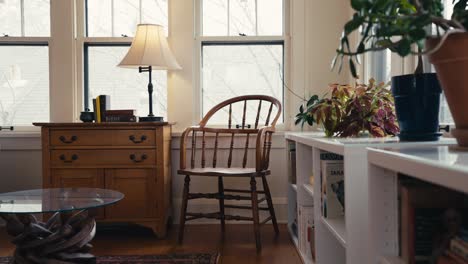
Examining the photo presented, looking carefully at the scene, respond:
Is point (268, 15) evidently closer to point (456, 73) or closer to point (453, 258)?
point (456, 73)

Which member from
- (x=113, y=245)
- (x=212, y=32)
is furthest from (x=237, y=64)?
(x=113, y=245)

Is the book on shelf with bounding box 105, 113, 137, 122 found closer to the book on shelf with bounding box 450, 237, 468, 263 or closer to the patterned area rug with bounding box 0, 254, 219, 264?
the patterned area rug with bounding box 0, 254, 219, 264

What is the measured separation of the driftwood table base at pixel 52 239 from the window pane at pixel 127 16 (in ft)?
6.23

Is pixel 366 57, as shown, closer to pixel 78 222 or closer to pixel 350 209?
pixel 350 209

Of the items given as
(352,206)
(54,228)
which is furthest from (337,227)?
(54,228)

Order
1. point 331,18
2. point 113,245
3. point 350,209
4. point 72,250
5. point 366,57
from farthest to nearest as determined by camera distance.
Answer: point 331,18 < point 366,57 < point 113,245 < point 72,250 < point 350,209

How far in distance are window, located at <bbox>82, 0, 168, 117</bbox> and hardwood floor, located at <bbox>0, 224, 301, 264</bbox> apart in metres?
0.92

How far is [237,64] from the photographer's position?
3.53m

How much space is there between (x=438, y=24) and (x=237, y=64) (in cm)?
252

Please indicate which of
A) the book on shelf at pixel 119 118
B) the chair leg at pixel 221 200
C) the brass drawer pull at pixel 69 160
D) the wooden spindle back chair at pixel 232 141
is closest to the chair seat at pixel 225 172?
the wooden spindle back chair at pixel 232 141

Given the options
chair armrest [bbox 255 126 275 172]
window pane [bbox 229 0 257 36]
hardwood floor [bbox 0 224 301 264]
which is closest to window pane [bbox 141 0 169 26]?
window pane [bbox 229 0 257 36]

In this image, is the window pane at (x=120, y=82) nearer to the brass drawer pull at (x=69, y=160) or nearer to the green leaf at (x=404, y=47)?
the brass drawer pull at (x=69, y=160)

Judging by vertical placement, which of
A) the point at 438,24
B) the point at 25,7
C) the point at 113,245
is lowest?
the point at 113,245

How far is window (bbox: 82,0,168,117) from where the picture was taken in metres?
3.52
